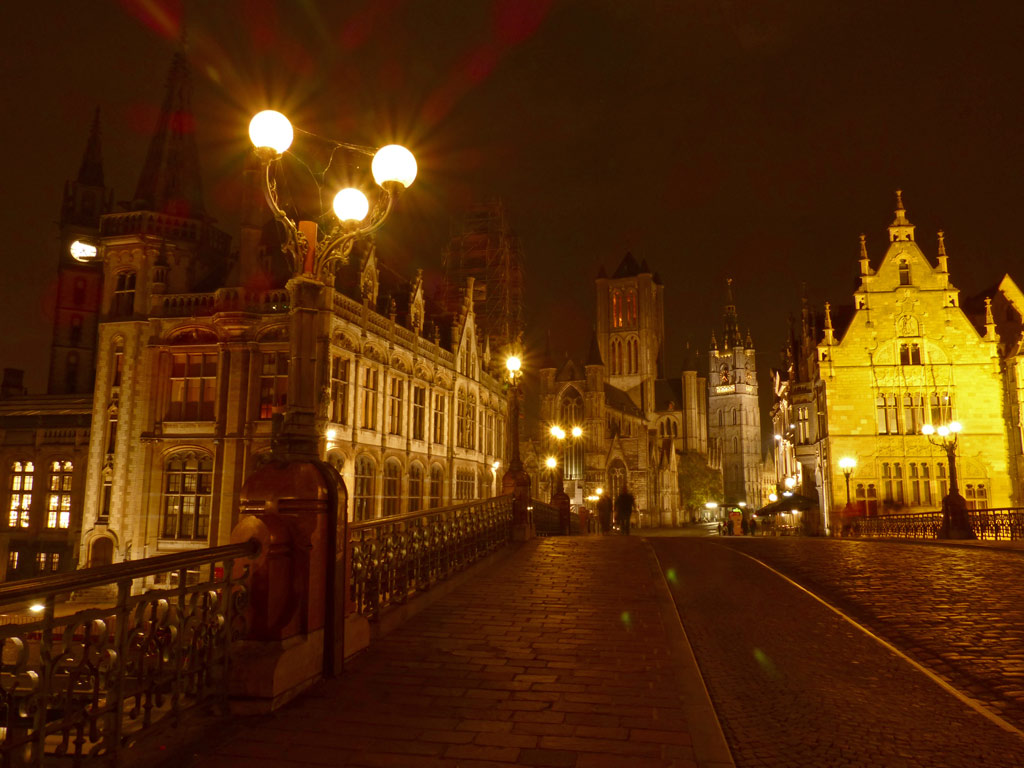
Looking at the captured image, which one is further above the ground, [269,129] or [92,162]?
[92,162]

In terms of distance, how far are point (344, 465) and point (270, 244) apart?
9.53 metres

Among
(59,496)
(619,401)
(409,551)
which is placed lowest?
(409,551)

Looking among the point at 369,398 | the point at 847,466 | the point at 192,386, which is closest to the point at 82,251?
the point at 192,386

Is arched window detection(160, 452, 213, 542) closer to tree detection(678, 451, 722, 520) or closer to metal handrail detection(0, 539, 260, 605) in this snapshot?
metal handrail detection(0, 539, 260, 605)

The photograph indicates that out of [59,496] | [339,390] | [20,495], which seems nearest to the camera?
[339,390]

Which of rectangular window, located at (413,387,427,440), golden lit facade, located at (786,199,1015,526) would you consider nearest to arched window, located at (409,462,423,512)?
rectangular window, located at (413,387,427,440)

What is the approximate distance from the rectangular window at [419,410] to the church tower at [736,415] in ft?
257

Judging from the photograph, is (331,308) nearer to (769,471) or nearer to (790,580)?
(790,580)

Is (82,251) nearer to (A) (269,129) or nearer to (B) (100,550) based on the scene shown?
(B) (100,550)

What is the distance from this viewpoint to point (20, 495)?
108ft

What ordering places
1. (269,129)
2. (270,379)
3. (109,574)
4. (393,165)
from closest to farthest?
(109,574), (269,129), (393,165), (270,379)

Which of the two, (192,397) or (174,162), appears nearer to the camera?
(192,397)

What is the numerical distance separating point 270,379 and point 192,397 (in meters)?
3.43

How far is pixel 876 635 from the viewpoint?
7836 mm
